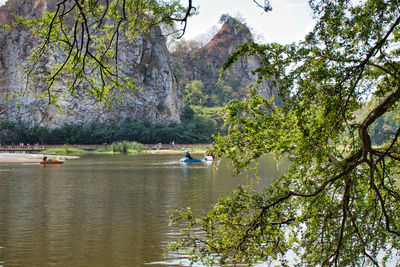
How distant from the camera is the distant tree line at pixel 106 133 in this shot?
196 feet

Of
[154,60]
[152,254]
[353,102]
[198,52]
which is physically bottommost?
[152,254]

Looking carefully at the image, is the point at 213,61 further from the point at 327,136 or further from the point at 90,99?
the point at 327,136

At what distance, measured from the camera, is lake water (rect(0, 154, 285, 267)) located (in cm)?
910

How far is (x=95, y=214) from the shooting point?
1358 cm

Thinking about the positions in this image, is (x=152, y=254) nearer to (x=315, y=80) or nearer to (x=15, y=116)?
(x=315, y=80)

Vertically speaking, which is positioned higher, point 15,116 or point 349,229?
point 15,116

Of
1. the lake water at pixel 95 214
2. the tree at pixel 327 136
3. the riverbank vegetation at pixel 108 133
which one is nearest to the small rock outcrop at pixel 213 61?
the riverbank vegetation at pixel 108 133

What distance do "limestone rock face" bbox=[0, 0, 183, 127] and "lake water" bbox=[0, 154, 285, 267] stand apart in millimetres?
36474

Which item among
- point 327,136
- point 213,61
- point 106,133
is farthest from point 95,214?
point 213,61

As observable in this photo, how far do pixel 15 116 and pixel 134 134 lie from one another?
53.9ft

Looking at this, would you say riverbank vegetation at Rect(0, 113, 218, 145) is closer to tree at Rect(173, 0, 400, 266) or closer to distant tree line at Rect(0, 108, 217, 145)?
distant tree line at Rect(0, 108, 217, 145)

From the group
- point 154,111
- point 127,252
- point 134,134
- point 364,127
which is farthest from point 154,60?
point 364,127

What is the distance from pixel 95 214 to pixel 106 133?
165ft

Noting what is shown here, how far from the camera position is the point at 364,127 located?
13.8ft
